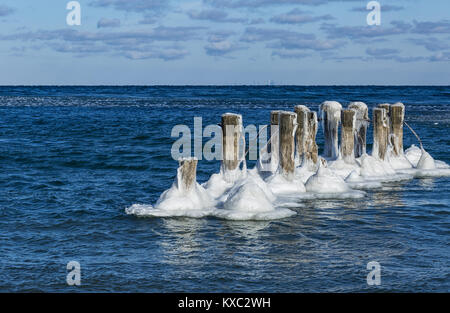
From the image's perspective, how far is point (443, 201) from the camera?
12.6 metres

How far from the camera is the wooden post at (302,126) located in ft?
46.1

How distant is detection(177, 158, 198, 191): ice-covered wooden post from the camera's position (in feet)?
36.5

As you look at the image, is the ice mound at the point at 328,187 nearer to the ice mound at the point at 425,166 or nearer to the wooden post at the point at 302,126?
the wooden post at the point at 302,126

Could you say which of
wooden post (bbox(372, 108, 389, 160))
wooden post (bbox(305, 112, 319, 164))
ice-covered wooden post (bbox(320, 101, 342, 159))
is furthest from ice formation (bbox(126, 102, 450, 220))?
wooden post (bbox(372, 108, 389, 160))

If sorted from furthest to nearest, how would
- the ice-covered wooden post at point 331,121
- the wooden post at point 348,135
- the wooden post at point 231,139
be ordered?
the ice-covered wooden post at point 331,121 → the wooden post at point 348,135 → the wooden post at point 231,139

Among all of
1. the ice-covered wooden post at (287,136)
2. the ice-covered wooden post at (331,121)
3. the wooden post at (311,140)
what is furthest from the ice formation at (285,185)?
the ice-covered wooden post at (287,136)

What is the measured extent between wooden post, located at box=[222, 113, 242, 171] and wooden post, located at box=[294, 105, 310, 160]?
1.98m

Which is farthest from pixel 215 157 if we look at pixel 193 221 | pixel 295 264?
pixel 295 264

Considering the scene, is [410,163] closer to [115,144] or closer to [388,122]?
[388,122]

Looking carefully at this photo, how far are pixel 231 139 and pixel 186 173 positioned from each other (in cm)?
180

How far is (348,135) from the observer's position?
14.8m

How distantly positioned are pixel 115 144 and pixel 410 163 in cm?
1083

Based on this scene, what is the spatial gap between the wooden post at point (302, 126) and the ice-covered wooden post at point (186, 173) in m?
3.79

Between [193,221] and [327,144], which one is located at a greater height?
[327,144]
